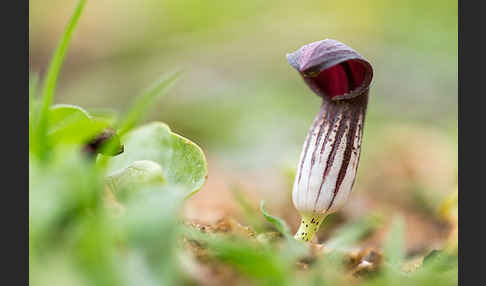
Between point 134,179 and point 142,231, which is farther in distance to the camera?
point 134,179

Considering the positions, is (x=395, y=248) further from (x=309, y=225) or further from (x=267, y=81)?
(x=267, y=81)

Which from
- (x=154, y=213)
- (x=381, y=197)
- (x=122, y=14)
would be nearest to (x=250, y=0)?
(x=122, y=14)

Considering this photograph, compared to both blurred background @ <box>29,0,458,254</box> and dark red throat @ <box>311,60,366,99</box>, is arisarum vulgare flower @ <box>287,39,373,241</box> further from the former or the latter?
blurred background @ <box>29,0,458,254</box>

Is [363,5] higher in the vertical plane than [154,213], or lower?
lower

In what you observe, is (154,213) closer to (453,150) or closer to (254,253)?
(254,253)

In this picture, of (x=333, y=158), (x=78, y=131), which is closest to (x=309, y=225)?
(x=333, y=158)

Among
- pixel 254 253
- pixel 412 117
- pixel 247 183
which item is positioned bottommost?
pixel 412 117

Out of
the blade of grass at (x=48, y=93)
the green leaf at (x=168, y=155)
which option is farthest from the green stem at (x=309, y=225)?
the blade of grass at (x=48, y=93)
